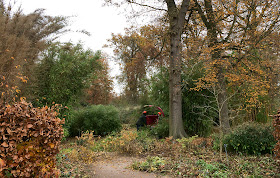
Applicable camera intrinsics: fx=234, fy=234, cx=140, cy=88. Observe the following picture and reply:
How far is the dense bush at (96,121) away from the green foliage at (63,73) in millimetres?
1683

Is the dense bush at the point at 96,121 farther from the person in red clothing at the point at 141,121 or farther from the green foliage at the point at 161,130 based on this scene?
the green foliage at the point at 161,130

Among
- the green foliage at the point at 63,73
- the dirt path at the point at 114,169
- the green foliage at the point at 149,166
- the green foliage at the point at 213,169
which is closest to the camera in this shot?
the green foliage at the point at 213,169

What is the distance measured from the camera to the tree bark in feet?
25.9

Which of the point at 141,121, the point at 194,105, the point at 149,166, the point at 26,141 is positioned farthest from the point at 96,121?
the point at 26,141

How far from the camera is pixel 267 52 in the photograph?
32.1 ft

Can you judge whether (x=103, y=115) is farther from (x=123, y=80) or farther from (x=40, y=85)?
(x=123, y=80)

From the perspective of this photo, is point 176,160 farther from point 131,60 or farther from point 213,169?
point 131,60

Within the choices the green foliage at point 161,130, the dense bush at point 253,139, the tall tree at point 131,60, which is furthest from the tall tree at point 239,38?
the tall tree at point 131,60

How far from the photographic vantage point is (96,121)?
1039 centimetres

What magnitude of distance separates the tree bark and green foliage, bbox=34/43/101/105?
303 cm

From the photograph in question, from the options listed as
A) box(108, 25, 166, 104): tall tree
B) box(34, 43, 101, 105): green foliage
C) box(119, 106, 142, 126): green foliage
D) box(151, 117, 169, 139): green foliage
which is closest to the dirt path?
box(151, 117, 169, 139): green foliage

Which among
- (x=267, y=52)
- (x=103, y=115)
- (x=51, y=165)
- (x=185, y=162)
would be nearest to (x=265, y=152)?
(x=185, y=162)

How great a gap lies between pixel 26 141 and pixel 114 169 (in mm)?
2196

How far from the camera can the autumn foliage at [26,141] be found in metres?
2.54
